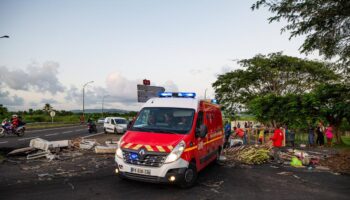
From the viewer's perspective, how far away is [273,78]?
30688 millimetres

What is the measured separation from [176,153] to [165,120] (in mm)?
1338

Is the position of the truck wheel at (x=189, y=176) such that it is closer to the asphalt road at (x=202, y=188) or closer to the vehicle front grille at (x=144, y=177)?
the asphalt road at (x=202, y=188)

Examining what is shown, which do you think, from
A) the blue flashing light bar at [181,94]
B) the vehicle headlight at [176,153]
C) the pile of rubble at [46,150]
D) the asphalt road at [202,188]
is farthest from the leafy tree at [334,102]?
the vehicle headlight at [176,153]

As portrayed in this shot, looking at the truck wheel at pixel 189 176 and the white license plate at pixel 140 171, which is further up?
the white license plate at pixel 140 171

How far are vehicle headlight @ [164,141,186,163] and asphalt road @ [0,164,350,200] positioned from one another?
2.76 feet

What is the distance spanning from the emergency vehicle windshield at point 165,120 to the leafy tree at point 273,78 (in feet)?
75.8

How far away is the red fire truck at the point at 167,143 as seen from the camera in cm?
637

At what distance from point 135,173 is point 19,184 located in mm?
3119

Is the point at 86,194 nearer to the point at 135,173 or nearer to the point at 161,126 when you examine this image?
the point at 135,173

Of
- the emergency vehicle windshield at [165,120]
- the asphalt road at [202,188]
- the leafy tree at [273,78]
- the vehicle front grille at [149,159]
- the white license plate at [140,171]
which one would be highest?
the leafy tree at [273,78]

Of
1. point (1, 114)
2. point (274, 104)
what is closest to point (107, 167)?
point (274, 104)

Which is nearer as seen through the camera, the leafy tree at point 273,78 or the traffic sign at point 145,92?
the traffic sign at point 145,92

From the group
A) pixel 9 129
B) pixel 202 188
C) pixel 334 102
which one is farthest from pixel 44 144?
pixel 334 102

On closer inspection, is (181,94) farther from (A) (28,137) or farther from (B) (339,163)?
(A) (28,137)
